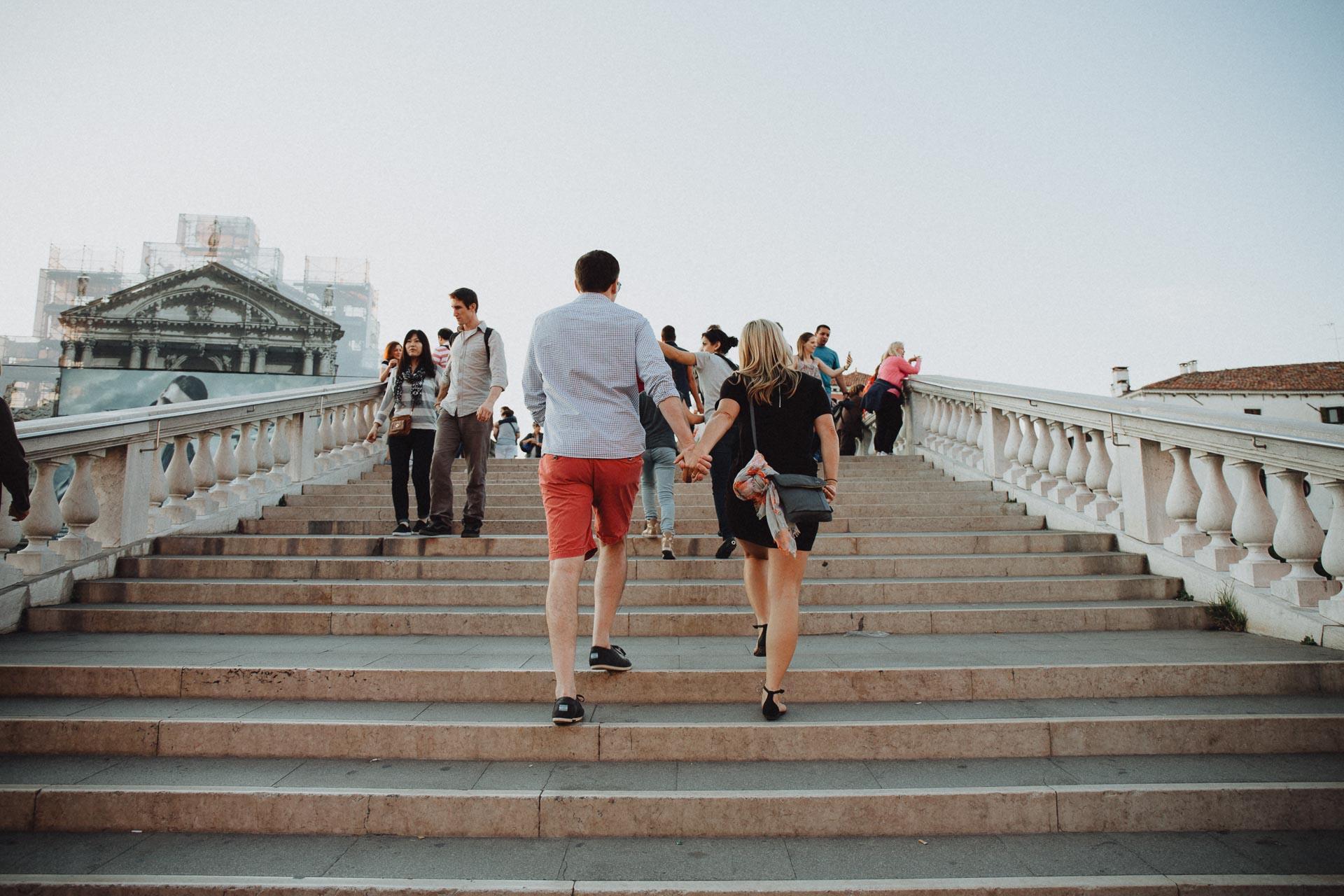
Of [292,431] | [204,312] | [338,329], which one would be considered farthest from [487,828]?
[204,312]

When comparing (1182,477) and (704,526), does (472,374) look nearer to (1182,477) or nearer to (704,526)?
(704,526)

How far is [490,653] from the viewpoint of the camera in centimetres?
387

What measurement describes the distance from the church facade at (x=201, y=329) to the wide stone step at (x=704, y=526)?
31.8 m

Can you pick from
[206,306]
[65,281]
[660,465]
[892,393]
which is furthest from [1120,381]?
[65,281]

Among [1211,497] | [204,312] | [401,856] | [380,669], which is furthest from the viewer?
[204,312]

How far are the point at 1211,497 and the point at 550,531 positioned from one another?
454 cm

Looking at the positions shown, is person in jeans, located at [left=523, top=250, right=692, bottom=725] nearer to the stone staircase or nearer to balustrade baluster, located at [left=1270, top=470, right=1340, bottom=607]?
the stone staircase

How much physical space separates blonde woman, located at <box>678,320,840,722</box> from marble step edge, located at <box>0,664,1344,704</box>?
1.10 feet

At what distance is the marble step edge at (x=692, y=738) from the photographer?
2982 millimetres

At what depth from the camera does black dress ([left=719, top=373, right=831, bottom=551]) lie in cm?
329

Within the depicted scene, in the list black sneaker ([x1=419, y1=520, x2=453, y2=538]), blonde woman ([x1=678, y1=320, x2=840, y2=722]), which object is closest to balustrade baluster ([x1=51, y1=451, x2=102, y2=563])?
black sneaker ([x1=419, y1=520, x2=453, y2=538])

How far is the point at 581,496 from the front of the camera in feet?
10.2

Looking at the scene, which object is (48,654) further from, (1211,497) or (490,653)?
(1211,497)

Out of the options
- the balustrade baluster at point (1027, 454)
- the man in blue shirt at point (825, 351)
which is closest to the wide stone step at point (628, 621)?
the balustrade baluster at point (1027, 454)
